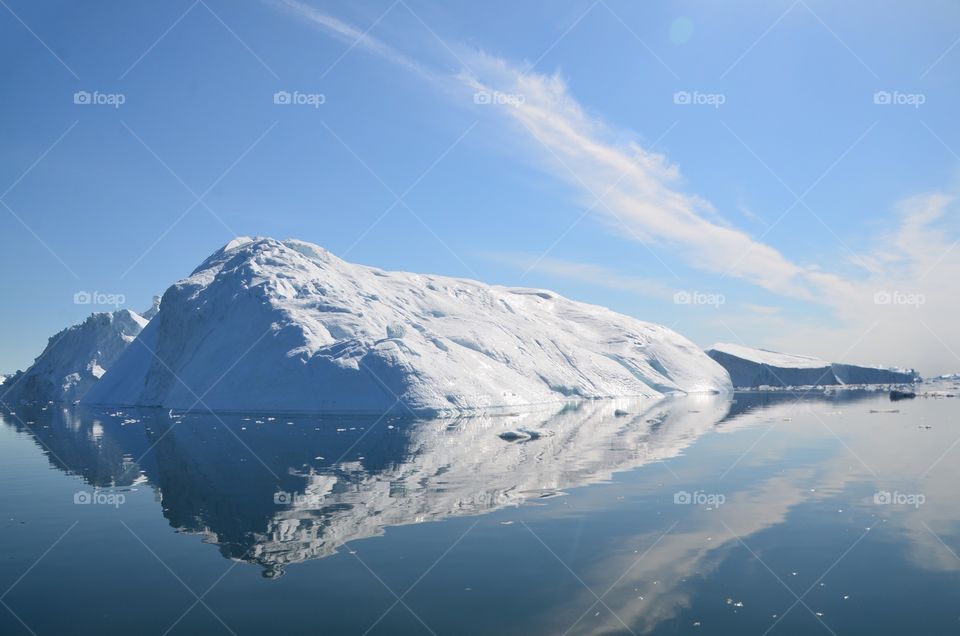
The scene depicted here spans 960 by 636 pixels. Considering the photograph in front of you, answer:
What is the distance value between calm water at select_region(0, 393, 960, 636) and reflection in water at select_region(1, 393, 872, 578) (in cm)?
15

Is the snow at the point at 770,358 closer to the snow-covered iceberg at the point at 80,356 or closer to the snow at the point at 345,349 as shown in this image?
the snow at the point at 345,349

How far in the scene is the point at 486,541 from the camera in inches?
554

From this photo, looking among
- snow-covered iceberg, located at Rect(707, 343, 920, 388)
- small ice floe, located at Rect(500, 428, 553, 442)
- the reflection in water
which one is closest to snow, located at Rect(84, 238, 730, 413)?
the reflection in water

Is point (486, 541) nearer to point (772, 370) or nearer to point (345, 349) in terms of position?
point (345, 349)

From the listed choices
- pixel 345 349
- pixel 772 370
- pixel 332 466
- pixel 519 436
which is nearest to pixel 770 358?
pixel 772 370

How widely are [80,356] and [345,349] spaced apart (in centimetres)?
8425

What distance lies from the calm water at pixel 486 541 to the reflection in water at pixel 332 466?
0.15 meters

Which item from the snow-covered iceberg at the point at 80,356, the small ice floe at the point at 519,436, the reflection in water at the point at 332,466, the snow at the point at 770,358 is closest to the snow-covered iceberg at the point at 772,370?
the snow at the point at 770,358

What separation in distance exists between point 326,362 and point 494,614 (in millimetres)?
47116

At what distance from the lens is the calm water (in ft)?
A: 32.8

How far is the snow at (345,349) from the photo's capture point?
54000 millimetres

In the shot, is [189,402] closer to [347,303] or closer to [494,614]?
[347,303]

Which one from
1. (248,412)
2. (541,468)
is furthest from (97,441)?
(541,468)

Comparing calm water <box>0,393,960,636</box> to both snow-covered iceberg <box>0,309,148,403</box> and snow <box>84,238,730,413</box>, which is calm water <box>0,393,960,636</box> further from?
snow-covered iceberg <box>0,309,148,403</box>
